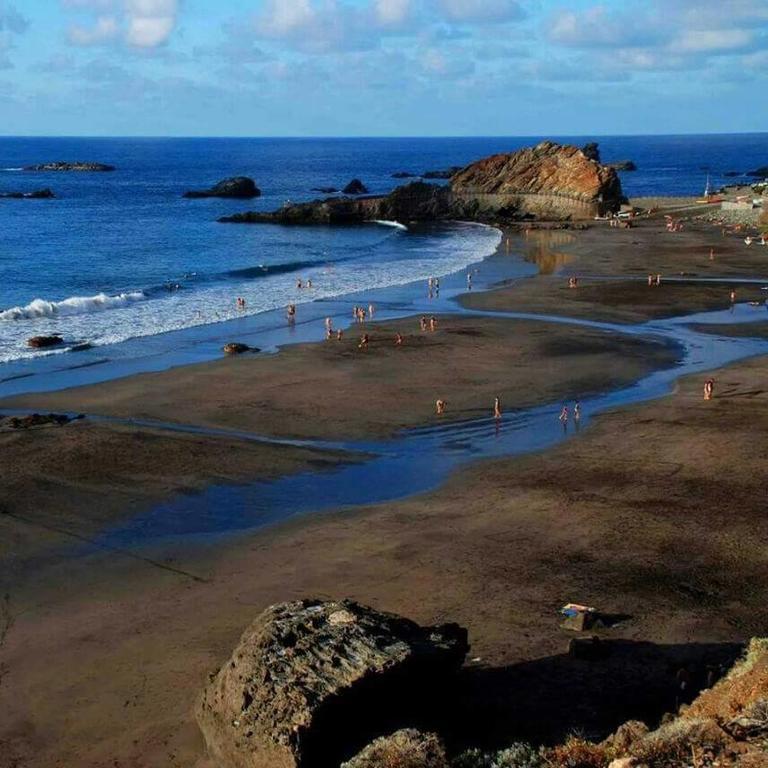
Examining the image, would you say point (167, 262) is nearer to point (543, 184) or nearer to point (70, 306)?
point (70, 306)

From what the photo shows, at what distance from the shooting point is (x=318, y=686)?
39.7 ft

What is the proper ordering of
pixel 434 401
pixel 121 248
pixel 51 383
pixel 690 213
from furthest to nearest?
1. pixel 690 213
2. pixel 121 248
3. pixel 51 383
4. pixel 434 401

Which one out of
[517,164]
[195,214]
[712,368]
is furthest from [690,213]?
[712,368]

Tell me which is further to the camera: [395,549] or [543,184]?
[543,184]

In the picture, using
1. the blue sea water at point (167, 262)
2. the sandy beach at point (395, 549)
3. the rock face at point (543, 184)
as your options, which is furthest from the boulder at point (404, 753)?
the rock face at point (543, 184)

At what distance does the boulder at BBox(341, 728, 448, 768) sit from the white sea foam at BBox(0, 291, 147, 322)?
139 feet

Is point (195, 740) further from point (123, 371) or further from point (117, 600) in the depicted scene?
point (123, 371)

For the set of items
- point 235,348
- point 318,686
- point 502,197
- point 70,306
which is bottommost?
point 318,686

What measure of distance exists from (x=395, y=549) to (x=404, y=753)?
32.0 feet

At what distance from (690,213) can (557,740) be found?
88.7 meters

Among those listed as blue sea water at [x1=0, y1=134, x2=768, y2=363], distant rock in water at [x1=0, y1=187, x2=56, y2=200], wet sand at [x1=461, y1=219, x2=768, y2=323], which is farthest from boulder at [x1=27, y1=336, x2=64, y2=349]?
distant rock in water at [x1=0, y1=187, x2=56, y2=200]

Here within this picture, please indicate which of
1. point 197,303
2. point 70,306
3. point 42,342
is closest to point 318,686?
point 42,342

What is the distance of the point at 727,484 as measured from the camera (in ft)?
79.4

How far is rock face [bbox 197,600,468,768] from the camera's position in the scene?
38.7 ft
